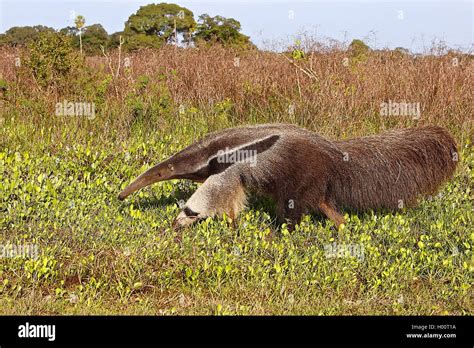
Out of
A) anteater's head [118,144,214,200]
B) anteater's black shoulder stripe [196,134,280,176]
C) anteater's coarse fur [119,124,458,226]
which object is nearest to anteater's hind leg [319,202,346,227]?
anteater's coarse fur [119,124,458,226]

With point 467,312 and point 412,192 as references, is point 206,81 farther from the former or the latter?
point 467,312

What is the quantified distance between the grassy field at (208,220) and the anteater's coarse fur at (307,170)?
0.66 ft

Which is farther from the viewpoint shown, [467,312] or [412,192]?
[412,192]

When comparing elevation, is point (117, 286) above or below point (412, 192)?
below

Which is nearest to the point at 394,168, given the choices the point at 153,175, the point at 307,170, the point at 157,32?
the point at 307,170

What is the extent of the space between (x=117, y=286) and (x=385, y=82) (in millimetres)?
6180

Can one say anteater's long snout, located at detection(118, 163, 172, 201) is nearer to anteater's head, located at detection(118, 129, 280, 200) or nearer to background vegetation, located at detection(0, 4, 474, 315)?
anteater's head, located at detection(118, 129, 280, 200)

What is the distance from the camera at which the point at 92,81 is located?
31.9ft

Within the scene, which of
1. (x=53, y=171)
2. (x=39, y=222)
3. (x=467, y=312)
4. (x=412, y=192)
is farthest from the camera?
(x=53, y=171)

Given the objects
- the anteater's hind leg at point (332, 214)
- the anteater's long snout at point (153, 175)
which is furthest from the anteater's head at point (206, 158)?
the anteater's hind leg at point (332, 214)

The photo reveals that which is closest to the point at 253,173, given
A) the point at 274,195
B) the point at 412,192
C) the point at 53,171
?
the point at 274,195

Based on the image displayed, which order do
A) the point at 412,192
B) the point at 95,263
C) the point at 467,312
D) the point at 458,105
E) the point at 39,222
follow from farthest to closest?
the point at 458,105, the point at 412,192, the point at 39,222, the point at 95,263, the point at 467,312

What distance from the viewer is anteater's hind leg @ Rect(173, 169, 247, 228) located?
18.9ft

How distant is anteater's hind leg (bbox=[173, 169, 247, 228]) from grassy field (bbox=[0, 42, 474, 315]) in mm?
114
